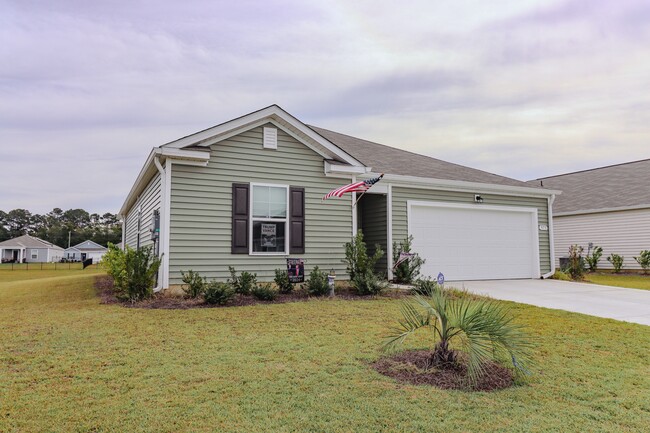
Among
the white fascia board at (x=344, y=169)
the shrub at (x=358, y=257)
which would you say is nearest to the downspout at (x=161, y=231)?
the white fascia board at (x=344, y=169)

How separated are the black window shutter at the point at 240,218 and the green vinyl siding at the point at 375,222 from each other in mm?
3911

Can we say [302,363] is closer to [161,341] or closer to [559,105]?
[161,341]

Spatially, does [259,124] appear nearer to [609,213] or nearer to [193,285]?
[193,285]

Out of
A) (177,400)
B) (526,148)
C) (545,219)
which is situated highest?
(526,148)

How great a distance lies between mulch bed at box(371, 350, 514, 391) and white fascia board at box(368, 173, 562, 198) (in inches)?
285

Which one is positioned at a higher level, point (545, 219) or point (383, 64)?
point (383, 64)

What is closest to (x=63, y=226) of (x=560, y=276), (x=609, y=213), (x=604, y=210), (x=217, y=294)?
(x=217, y=294)

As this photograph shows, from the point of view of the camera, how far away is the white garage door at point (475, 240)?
39.4 ft

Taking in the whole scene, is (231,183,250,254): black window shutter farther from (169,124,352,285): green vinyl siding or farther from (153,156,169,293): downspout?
(153,156,169,293): downspout

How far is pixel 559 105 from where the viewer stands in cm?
1327

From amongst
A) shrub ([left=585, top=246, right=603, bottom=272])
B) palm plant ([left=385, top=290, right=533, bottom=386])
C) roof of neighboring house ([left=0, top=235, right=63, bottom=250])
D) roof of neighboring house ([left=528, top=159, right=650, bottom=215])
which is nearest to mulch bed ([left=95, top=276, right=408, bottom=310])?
palm plant ([left=385, top=290, right=533, bottom=386])

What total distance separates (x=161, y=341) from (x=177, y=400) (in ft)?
6.76

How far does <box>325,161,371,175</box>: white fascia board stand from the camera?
10.1 meters

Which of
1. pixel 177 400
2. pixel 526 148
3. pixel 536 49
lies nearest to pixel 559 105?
pixel 536 49
